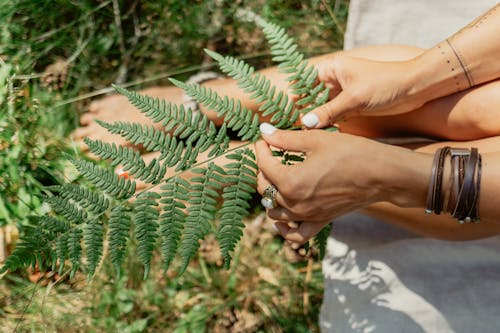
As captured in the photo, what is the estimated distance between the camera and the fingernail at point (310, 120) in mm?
1492

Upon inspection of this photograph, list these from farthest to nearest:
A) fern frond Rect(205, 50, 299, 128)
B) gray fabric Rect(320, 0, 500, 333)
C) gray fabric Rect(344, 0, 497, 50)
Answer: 1. gray fabric Rect(344, 0, 497, 50)
2. gray fabric Rect(320, 0, 500, 333)
3. fern frond Rect(205, 50, 299, 128)

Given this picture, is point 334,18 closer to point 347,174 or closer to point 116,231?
point 347,174

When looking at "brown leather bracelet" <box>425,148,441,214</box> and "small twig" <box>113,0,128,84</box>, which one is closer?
"brown leather bracelet" <box>425,148,441,214</box>

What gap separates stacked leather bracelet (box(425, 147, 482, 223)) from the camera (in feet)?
4.40

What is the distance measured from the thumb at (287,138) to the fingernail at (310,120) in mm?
87

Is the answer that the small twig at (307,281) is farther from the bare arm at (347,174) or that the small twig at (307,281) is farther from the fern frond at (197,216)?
the fern frond at (197,216)

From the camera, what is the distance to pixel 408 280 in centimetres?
194

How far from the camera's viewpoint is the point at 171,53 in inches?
99.4

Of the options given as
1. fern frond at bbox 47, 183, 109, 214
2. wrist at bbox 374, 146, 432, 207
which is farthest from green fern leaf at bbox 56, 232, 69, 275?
wrist at bbox 374, 146, 432, 207

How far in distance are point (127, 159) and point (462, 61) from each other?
3.61 ft

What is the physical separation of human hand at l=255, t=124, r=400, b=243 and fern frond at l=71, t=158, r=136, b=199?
385mm

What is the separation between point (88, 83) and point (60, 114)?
8.7 inches

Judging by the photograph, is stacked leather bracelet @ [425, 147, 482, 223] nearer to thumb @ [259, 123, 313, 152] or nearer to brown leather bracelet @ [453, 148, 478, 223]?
brown leather bracelet @ [453, 148, 478, 223]

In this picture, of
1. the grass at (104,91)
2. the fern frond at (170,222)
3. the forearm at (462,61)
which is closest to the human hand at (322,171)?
the fern frond at (170,222)
